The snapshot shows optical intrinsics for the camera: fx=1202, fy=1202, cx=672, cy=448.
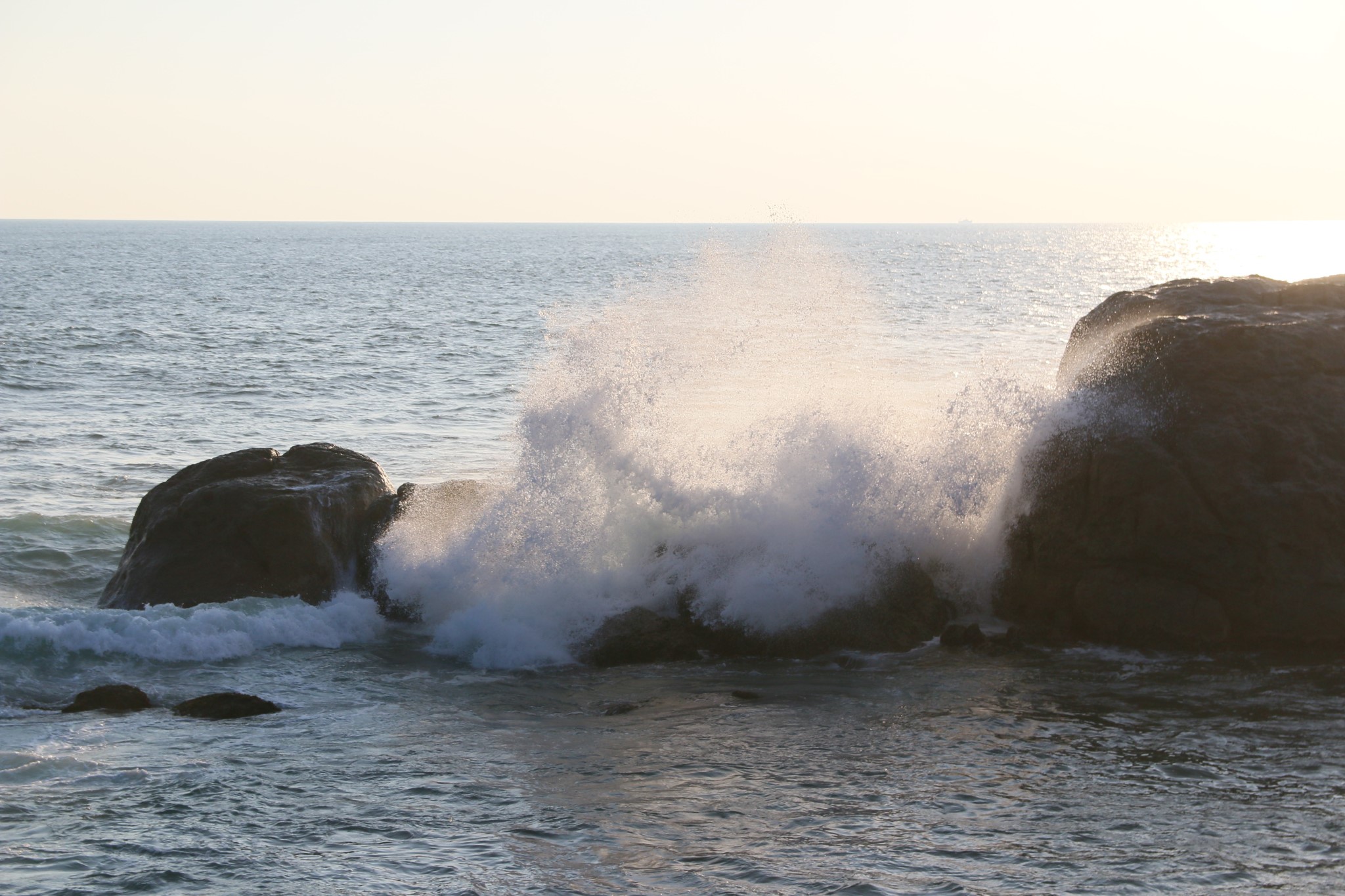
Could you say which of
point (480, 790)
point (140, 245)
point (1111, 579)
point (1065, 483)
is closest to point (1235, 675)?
point (1111, 579)

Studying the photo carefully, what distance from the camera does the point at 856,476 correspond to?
10406mm

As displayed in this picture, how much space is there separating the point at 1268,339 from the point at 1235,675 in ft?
9.47

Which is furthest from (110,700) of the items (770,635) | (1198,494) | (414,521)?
(1198,494)

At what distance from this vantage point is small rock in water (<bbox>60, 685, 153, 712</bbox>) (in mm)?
7926

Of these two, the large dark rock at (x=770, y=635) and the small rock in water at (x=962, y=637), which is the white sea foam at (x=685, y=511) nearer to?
the large dark rock at (x=770, y=635)

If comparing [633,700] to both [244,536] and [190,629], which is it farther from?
[244,536]

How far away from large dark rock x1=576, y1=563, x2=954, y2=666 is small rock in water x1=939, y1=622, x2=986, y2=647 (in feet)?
0.54

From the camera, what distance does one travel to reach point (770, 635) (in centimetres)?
939

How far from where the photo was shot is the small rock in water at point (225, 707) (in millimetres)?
7805

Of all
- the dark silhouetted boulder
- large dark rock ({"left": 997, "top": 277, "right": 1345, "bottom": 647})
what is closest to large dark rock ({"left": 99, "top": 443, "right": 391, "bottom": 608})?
the dark silhouetted boulder

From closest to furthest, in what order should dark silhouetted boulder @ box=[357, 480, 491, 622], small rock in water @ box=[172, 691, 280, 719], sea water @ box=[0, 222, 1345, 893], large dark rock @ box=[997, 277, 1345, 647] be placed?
sea water @ box=[0, 222, 1345, 893] < small rock in water @ box=[172, 691, 280, 719] < large dark rock @ box=[997, 277, 1345, 647] < dark silhouetted boulder @ box=[357, 480, 491, 622]

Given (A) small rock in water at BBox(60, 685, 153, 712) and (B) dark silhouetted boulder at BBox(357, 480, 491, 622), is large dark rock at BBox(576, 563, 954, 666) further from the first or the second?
(A) small rock in water at BBox(60, 685, 153, 712)

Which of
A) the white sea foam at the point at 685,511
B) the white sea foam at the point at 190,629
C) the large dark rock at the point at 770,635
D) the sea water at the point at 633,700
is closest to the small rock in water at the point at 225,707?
the sea water at the point at 633,700

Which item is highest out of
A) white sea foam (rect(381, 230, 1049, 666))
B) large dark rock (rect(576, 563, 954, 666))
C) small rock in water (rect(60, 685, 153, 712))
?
white sea foam (rect(381, 230, 1049, 666))
